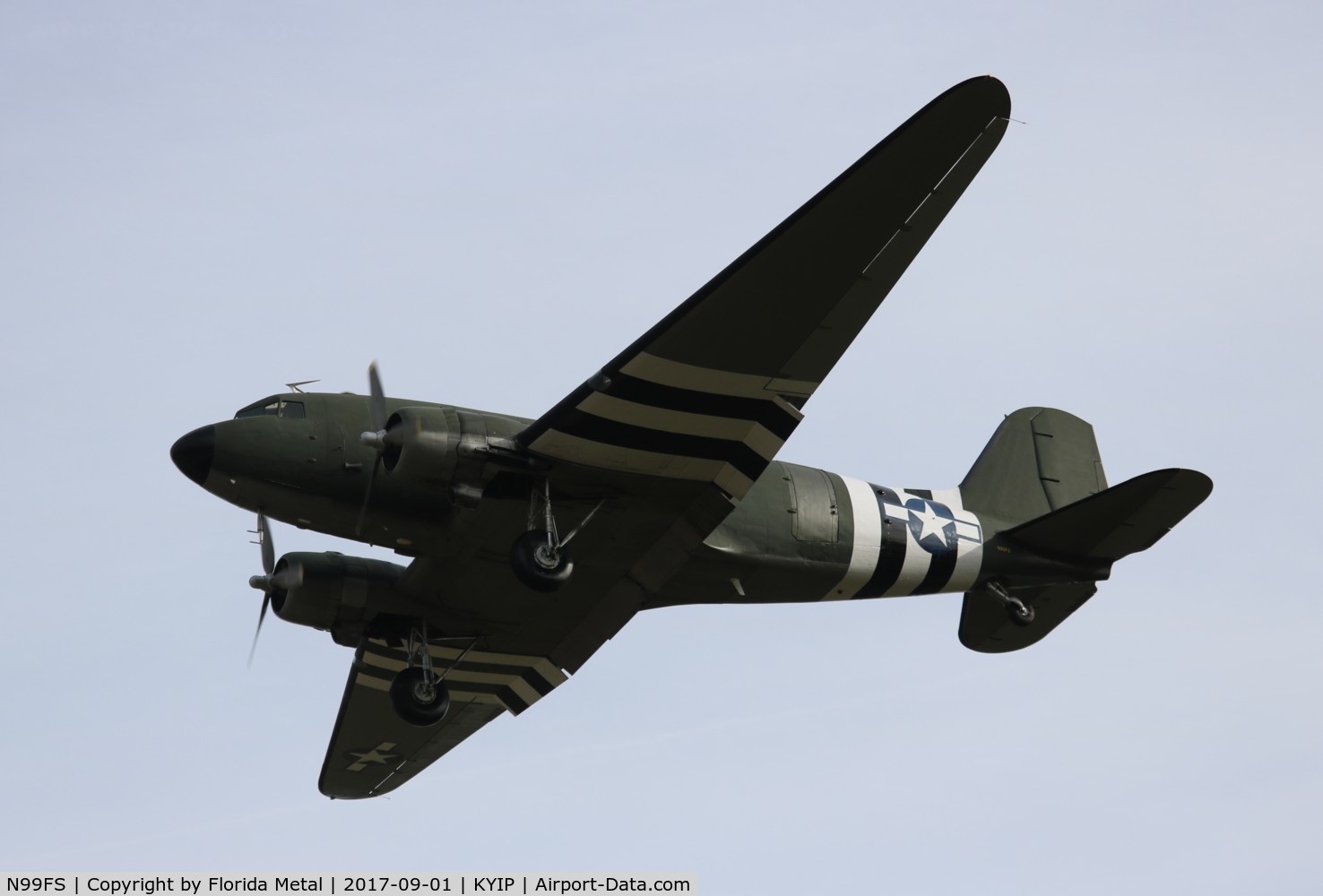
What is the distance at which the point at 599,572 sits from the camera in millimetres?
19078

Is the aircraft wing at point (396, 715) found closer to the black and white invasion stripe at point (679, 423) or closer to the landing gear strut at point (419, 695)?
the landing gear strut at point (419, 695)

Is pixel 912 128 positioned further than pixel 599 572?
No

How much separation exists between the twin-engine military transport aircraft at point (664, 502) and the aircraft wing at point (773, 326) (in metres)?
0.03

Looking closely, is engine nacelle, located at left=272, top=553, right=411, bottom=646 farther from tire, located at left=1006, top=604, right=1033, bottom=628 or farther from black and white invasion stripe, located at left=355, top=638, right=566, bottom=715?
tire, located at left=1006, top=604, right=1033, bottom=628

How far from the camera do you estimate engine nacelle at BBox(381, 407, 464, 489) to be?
54.1 ft

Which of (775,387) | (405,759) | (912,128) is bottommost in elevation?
(405,759)

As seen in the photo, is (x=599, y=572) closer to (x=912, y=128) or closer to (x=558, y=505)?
(x=558, y=505)

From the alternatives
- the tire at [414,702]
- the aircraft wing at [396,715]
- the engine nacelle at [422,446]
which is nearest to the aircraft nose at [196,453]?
the engine nacelle at [422,446]

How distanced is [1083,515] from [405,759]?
10.5m

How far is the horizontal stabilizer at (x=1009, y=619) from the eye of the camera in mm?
21891

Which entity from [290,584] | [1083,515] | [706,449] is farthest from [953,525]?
[290,584]

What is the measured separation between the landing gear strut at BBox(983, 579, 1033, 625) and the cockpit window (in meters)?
9.67

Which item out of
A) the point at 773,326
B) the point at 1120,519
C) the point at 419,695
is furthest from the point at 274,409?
the point at 1120,519

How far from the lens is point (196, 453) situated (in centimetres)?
1716
